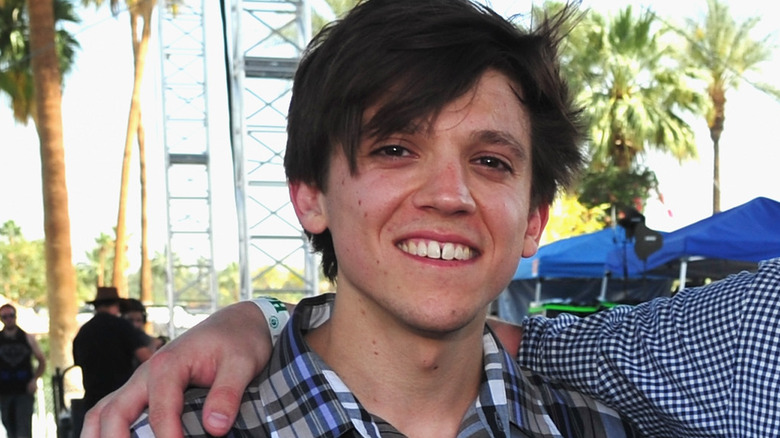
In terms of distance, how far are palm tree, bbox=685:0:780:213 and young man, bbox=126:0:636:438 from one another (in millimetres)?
24171

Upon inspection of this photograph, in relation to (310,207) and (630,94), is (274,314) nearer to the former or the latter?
(310,207)

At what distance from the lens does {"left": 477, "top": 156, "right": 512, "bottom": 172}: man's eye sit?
1.94 metres

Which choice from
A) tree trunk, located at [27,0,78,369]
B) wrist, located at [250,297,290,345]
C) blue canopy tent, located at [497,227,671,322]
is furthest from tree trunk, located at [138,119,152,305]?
wrist, located at [250,297,290,345]

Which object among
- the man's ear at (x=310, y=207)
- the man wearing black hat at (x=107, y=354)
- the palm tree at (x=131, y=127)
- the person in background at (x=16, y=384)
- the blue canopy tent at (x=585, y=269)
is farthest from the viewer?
the palm tree at (x=131, y=127)

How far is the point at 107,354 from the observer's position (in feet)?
24.7

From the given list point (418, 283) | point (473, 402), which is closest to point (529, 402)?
point (473, 402)

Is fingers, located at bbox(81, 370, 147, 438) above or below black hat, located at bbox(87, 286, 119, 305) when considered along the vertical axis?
above

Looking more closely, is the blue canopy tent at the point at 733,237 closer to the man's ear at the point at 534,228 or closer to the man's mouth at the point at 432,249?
the man's ear at the point at 534,228

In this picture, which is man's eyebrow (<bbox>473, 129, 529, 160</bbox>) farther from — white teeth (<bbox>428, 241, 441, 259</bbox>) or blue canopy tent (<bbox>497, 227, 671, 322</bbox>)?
blue canopy tent (<bbox>497, 227, 671, 322</bbox>)

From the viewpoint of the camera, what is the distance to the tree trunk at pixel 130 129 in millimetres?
27259

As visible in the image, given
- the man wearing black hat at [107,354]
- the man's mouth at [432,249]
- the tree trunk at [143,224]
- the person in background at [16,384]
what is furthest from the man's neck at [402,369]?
the tree trunk at [143,224]

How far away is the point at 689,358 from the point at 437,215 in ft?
1.82

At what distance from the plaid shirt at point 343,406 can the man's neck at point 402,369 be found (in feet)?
0.18

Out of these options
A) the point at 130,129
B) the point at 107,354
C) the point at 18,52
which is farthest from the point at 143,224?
the point at 107,354
